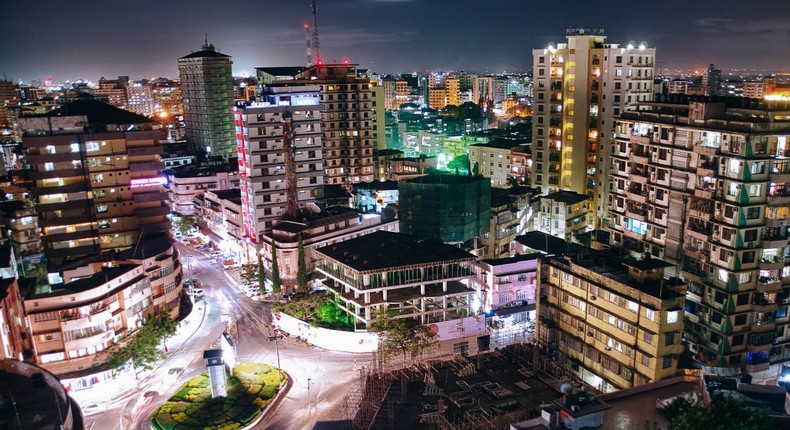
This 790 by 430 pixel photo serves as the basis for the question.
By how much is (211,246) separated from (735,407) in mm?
69514

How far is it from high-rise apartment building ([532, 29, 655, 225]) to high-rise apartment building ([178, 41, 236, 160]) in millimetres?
69899

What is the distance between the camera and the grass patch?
125 ft

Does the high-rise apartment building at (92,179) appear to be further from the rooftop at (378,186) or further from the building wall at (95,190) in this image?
the rooftop at (378,186)

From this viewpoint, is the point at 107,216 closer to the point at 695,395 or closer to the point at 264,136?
the point at 264,136

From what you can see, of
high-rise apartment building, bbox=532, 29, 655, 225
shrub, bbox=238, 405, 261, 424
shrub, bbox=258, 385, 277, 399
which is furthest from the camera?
high-rise apartment building, bbox=532, 29, 655, 225

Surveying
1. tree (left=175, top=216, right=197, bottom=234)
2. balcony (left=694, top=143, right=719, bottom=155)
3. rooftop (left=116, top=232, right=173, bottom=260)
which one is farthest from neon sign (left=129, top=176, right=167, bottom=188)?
balcony (left=694, top=143, right=719, bottom=155)

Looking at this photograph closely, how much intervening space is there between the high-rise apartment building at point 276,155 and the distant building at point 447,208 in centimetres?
1187

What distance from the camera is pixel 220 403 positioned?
40.4m

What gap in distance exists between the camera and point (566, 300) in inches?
1635

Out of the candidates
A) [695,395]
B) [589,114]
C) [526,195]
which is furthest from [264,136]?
[695,395]

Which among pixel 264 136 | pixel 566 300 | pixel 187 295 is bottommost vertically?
pixel 187 295

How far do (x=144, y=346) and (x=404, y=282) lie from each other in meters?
21.1

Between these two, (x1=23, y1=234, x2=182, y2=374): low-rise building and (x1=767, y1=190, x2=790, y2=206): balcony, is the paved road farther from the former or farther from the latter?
(x1=767, y1=190, x2=790, y2=206): balcony

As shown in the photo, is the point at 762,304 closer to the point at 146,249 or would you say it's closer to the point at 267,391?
the point at 267,391
